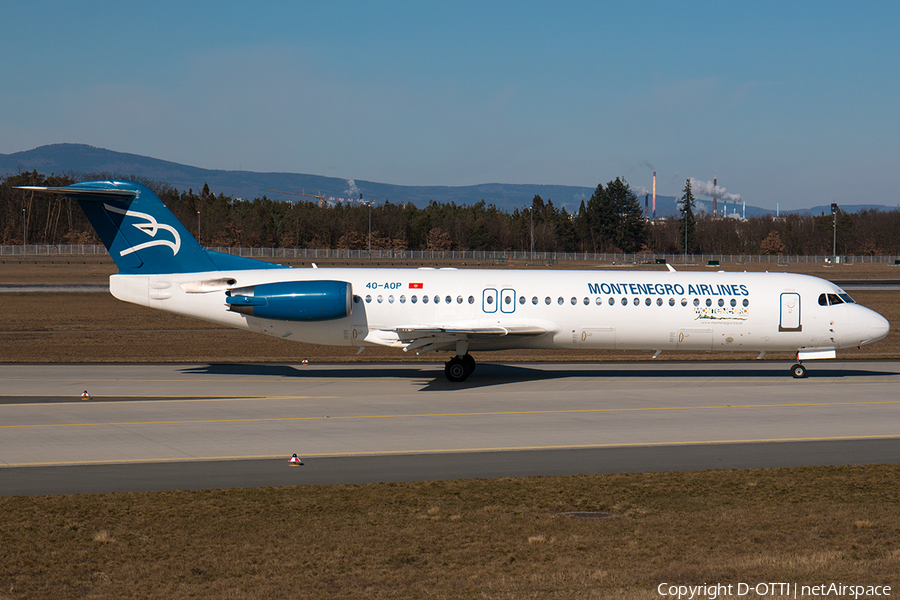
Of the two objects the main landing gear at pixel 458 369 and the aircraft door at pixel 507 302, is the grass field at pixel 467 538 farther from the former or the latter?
the aircraft door at pixel 507 302

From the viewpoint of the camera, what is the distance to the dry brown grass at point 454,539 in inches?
347

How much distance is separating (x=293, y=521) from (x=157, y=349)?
24.9 m

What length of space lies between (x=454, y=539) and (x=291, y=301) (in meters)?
15.4

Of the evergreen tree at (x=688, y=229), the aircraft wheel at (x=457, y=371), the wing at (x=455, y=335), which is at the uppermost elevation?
the evergreen tree at (x=688, y=229)

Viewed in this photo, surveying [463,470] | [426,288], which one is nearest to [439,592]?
[463,470]

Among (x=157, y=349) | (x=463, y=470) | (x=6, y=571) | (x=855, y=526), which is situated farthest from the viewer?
(x=157, y=349)

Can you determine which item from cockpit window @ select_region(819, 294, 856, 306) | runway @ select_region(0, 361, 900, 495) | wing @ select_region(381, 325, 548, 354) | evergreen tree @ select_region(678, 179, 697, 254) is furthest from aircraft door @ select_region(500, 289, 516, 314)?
evergreen tree @ select_region(678, 179, 697, 254)

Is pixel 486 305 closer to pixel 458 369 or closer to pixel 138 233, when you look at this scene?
pixel 458 369

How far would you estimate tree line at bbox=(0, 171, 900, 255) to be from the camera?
153 meters

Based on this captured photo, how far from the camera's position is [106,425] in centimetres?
1830

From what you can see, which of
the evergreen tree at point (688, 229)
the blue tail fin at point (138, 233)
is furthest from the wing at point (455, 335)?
the evergreen tree at point (688, 229)

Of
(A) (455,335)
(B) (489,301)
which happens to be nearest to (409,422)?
(A) (455,335)

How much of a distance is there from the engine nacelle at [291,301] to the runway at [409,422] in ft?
7.15

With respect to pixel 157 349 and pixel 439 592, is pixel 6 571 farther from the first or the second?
pixel 157 349
